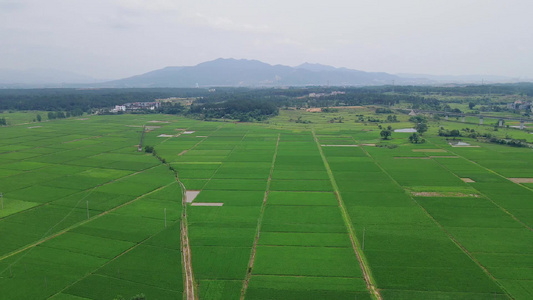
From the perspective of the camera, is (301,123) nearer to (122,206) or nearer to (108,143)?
(108,143)

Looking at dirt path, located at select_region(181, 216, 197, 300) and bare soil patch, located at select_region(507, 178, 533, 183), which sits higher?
bare soil patch, located at select_region(507, 178, 533, 183)

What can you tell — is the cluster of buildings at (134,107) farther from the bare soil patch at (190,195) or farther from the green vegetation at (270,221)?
the bare soil patch at (190,195)

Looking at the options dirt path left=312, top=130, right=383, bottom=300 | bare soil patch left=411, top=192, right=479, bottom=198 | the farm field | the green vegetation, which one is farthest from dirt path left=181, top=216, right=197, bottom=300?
bare soil patch left=411, top=192, right=479, bottom=198

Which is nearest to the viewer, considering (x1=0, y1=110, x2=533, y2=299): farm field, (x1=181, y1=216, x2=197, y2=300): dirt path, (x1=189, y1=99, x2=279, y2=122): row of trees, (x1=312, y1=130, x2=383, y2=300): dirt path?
(x1=181, y1=216, x2=197, y2=300): dirt path

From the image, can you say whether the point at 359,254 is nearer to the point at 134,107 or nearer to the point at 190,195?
the point at 190,195

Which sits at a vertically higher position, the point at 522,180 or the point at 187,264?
the point at 522,180

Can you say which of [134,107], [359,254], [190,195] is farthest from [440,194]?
[134,107]

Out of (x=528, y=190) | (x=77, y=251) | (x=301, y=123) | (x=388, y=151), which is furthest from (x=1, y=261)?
(x=301, y=123)

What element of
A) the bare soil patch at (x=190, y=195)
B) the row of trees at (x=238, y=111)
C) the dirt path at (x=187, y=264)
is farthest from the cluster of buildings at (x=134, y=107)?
the dirt path at (x=187, y=264)

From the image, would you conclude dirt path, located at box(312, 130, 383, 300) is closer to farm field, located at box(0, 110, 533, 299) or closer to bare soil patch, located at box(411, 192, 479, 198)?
farm field, located at box(0, 110, 533, 299)
